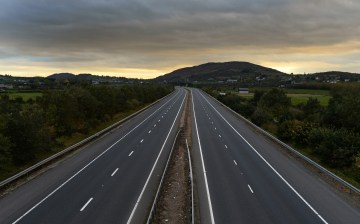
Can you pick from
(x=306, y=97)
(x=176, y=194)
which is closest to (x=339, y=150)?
(x=176, y=194)

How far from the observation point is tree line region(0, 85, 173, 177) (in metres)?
31.2

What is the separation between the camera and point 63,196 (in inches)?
858

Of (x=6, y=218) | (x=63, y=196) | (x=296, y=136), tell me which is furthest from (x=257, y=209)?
(x=296, y=136)

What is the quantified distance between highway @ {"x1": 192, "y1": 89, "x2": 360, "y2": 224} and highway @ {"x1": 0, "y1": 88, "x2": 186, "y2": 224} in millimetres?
3571

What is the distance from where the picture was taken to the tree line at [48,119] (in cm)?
3116

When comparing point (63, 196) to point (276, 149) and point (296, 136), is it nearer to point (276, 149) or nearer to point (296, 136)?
point (276, 149)

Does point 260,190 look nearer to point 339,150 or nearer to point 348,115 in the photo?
point 339,150

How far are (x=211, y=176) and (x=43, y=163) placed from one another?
43.9 ft

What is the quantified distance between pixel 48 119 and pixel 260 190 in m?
31.3

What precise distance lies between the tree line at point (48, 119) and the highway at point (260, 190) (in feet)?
46.0

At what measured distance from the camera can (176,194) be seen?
22.8 metres

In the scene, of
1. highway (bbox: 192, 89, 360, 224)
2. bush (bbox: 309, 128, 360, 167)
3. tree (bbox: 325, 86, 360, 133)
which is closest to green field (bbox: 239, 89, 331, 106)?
tree (bbox: 325, 86, 360, 133)

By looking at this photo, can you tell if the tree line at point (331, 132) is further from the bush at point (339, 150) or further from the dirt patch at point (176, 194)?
the dirt patch at point (176, 194)

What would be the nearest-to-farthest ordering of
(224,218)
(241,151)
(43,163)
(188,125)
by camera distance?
(224,218) < (43,163) < (241,151) < (188,125)
